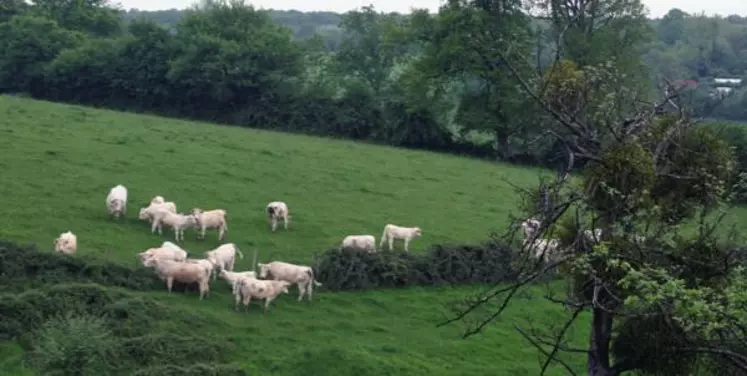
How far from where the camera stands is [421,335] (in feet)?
77.2

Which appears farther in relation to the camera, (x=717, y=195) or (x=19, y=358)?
(x=19, y=358)

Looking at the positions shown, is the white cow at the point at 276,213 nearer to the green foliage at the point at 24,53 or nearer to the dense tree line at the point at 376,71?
the dense tree line at the point at 376,71

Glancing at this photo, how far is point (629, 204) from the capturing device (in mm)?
13602

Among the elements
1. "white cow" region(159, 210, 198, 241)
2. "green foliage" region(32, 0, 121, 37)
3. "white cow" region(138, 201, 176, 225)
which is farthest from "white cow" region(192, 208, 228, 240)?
"green foliage" region(32, 0, 121, 37)

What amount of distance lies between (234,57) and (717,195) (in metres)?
51.7

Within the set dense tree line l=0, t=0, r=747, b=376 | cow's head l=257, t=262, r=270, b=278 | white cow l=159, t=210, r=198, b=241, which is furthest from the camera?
dense tree line l=0, t=0, r=747, b=376

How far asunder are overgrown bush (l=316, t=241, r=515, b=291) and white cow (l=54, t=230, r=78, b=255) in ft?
20.5

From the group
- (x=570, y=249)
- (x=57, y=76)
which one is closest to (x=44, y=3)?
(x=57, y=76)

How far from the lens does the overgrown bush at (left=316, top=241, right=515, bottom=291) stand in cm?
2594

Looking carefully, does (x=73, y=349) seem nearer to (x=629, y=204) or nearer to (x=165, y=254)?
(x=165, y=254)

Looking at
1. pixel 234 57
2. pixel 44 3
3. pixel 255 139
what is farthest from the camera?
pixel 44 3

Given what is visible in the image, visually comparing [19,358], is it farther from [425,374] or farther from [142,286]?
[425,374]

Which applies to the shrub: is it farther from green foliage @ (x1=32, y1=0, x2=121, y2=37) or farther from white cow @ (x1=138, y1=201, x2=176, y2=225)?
green foliage @ (x1=32, y1=0, x2=121, y2=37)

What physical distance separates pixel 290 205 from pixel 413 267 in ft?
26.6
